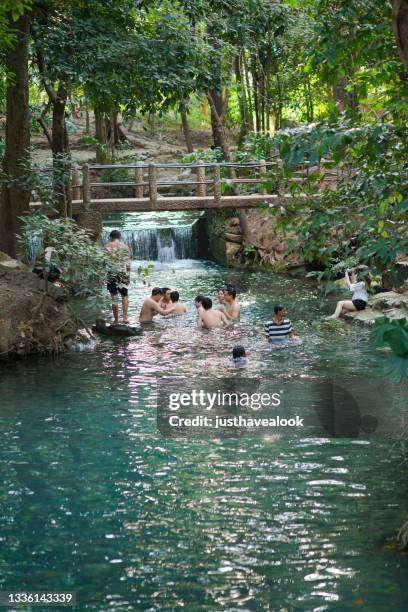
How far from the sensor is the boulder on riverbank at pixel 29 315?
16.0 meters

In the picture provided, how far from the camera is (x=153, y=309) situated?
19125mm

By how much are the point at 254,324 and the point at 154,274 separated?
9.02 m

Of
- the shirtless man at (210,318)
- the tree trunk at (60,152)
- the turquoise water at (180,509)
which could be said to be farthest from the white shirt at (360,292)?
the tree trunk at (60,152)

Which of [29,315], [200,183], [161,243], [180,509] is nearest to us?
[180,509]

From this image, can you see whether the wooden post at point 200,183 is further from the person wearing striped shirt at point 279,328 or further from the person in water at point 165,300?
the person wearing striped shirt at point 279,328

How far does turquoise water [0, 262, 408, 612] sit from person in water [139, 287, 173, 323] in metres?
4.45

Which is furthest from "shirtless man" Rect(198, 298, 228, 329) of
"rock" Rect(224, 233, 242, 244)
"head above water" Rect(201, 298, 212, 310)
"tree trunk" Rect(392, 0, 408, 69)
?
"tree trunk" Rect(392, 0, 408, 69)

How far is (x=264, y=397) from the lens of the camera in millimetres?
13219

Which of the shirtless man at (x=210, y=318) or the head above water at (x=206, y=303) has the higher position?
the head above water at (x=206, y=303)

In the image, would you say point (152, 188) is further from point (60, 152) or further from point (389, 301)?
point (389, 301)

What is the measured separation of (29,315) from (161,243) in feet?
48.6

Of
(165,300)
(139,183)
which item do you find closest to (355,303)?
(165,300)

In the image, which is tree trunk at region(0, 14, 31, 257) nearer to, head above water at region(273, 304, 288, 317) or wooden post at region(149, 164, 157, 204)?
head above water at region(273, 304, 288, 317)

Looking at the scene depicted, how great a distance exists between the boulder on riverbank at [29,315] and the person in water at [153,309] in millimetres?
2290
